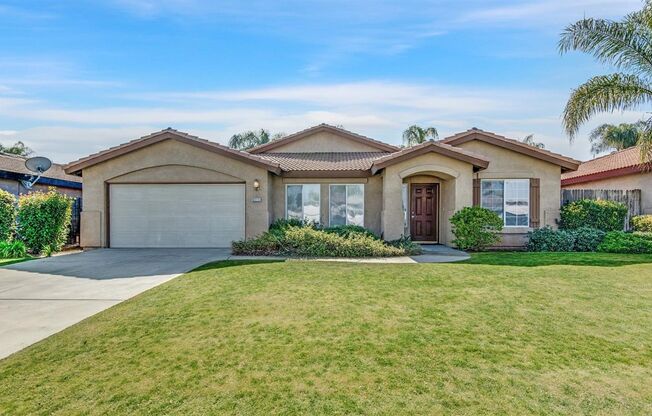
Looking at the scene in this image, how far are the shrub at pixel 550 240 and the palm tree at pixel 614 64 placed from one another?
12.8 ft

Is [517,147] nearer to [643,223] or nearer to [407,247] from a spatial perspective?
[643,223]

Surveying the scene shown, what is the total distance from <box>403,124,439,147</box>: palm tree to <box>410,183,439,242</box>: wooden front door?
36.6 ft

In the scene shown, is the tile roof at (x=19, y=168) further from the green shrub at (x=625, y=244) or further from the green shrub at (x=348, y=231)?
the green shrub at (x=625, y=244)

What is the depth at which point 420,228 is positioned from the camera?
56.7ft

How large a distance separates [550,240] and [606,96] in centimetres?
545

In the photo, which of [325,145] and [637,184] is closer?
[637,184]

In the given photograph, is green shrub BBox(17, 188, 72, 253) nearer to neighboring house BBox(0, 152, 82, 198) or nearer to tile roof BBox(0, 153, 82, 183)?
neighboring house BBox(0, 152, 82, 198)

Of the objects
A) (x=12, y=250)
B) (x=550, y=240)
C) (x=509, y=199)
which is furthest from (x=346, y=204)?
(x=12, y=250)

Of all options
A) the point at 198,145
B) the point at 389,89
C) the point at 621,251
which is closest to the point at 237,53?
the point at 198,145

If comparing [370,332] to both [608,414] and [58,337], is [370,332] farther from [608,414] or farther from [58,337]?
[58,337]

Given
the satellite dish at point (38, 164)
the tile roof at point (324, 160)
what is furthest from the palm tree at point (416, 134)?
the satellite dish at point (38, 164)

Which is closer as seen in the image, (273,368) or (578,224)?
(273,368)

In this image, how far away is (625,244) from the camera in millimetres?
13594

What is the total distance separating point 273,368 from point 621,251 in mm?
14099
